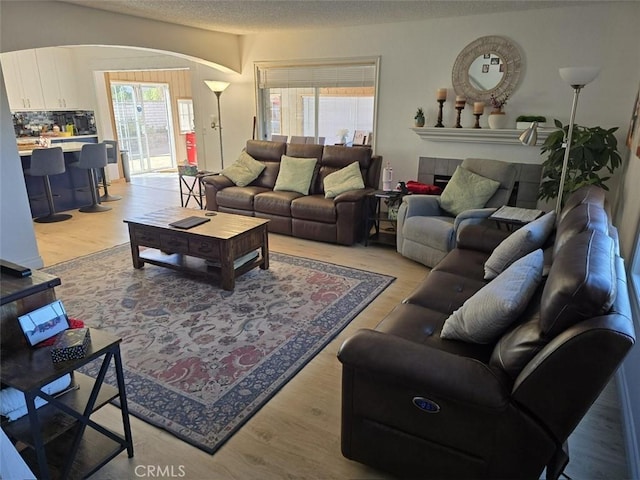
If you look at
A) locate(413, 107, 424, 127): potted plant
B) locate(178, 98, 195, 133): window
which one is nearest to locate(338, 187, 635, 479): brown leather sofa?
locate(413, 107, 424, 127): potted plant

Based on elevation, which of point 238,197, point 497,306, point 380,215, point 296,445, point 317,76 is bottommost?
point 296,445

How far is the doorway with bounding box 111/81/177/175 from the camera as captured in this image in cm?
902

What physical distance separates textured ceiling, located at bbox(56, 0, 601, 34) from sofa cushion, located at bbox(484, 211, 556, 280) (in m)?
2.61

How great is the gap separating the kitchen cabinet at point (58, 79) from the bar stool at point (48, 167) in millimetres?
2521

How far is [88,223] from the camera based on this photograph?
18.0ft

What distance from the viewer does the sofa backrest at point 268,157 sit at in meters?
5.43

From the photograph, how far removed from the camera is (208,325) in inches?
117

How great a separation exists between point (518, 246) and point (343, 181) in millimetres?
2658

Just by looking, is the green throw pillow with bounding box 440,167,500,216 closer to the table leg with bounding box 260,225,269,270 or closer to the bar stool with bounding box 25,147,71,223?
the table leg with bounding box 260,225,269,270

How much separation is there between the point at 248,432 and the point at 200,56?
5138mm

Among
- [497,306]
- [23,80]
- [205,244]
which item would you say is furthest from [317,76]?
[23,80]

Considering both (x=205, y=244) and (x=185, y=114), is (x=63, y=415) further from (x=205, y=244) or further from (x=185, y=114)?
(x=185, y=114)

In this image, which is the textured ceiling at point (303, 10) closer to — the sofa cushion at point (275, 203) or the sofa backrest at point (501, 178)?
the sofa backrest at point (501, 178)

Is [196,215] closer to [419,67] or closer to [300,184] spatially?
[300,184]
